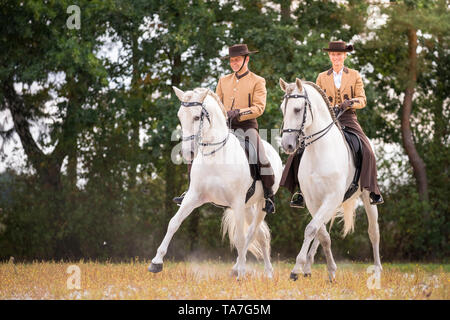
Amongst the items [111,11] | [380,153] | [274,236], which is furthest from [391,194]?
[111,11]

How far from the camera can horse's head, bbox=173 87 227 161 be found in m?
7.73

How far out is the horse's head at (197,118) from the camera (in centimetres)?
773

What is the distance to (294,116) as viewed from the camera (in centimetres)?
798

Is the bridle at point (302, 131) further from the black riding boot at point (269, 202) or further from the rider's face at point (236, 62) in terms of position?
the rider's face at point (236, 62)

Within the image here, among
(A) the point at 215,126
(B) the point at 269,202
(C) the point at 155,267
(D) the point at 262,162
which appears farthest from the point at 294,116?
(C) the point at 155,267

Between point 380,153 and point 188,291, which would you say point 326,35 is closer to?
point 380,153

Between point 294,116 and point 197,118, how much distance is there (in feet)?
4.09

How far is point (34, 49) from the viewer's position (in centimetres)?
1616

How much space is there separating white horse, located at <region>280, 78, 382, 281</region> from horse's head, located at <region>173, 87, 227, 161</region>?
0.97 metres

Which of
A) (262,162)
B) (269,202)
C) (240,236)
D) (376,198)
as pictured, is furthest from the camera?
(269,202)

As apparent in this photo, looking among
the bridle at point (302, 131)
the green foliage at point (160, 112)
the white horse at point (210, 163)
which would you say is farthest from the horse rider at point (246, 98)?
the green foliage at point (160, 112)

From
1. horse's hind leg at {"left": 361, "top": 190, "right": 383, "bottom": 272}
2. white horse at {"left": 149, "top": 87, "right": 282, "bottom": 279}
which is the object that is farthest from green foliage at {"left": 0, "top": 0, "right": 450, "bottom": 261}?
Answer: white horse at {"left": 149, "top": 87, "right": 282, "bottom": 279}

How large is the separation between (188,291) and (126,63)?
1118 cm

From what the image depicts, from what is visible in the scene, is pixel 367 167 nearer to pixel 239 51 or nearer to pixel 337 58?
pixel 337 58
